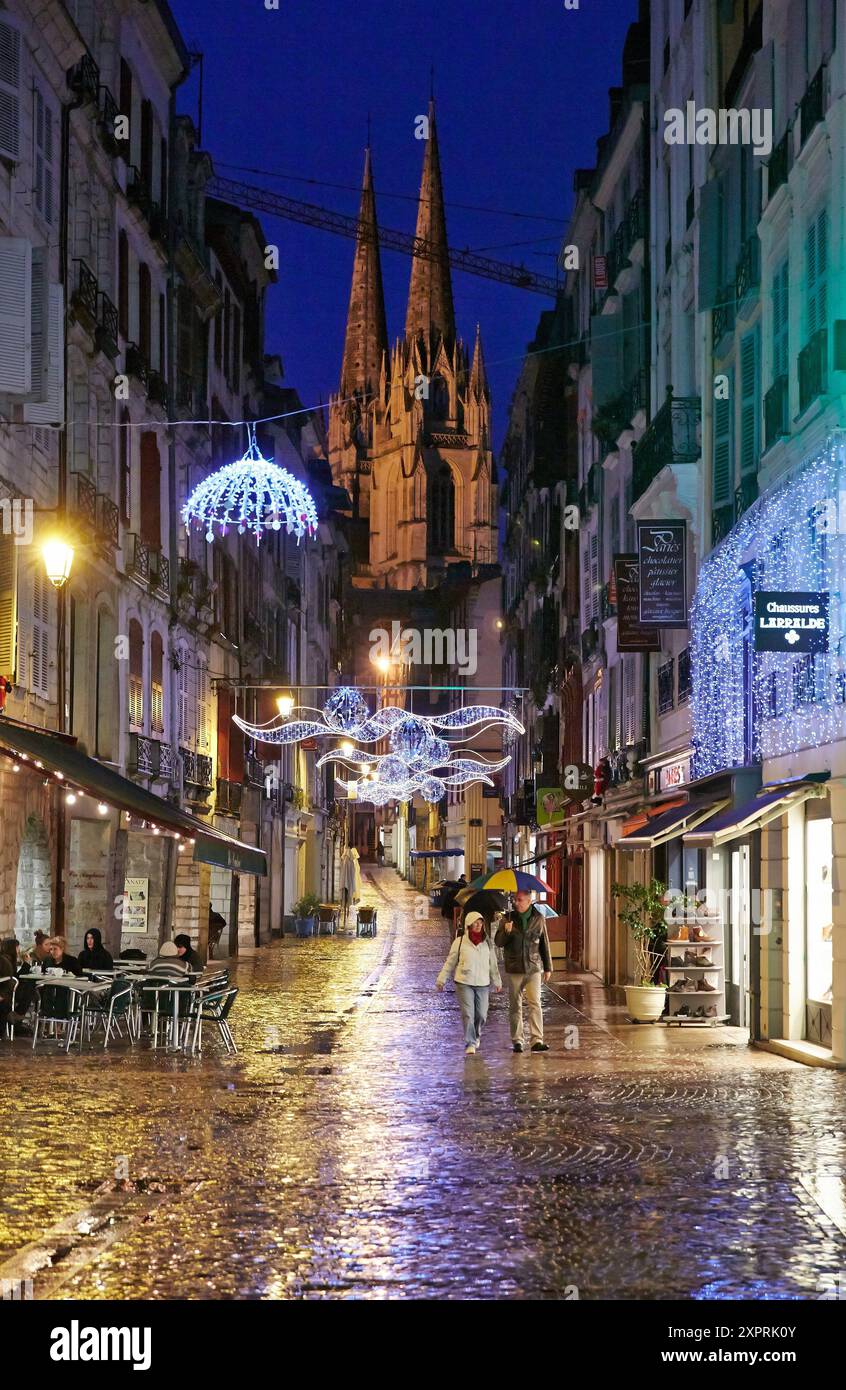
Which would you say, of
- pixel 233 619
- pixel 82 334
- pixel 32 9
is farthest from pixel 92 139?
pixel 233 619

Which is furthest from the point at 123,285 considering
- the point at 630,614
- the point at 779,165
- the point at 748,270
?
the point at 779,165

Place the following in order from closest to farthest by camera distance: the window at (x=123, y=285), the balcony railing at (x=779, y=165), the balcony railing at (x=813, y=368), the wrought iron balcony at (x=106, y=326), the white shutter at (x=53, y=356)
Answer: the balcony railing at (x=813, y=368)
the balcony railing at (x=779, y=165)
the white shutter at (x=53, y=356)
the wrought iron balcony at (x=106, y=326)
the window at (x=123, y=285)

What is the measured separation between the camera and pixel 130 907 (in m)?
34.2

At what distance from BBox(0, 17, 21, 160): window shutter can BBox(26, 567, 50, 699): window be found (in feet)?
17.5

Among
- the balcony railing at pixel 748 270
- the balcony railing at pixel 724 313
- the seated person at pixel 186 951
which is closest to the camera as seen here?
the balcony railing at pixel 748 270

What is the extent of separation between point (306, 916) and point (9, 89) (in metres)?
35.4

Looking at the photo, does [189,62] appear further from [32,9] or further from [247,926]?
[247,926]

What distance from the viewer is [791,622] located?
1952cm

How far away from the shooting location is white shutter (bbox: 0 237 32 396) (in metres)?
22.2

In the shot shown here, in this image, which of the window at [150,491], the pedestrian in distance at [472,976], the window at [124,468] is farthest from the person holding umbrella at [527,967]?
the window at [150,491]

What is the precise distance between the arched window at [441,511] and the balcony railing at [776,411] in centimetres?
16242

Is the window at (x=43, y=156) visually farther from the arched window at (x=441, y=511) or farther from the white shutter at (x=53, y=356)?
the arched window at (x=441, y=511)

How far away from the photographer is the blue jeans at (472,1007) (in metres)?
21.7

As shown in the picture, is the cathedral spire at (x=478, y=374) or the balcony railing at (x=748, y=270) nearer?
the balcony railing at (x=748, y=270)
